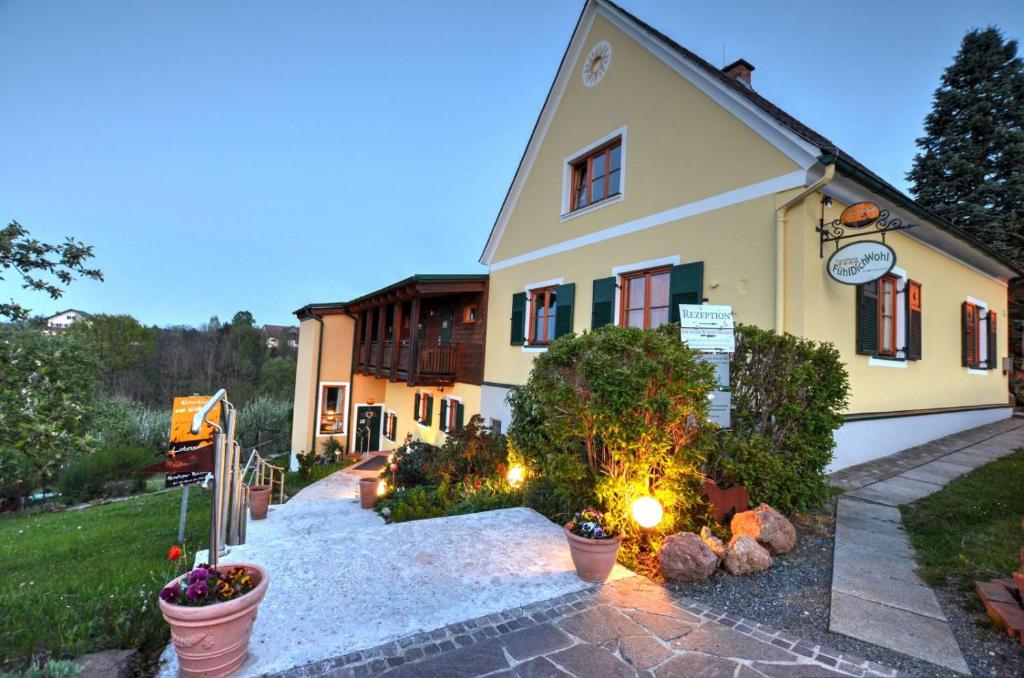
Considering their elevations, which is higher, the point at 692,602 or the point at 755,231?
the point at 755,231

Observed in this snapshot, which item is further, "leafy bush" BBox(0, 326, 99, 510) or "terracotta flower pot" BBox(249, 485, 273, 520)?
"terracotta flower pot" BBox(249, 485, 273, 520)

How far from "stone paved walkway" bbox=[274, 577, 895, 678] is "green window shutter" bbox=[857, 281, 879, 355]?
5.51 metres

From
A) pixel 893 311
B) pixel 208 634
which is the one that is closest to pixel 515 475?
pixel 208 634

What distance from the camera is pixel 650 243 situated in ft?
25.6

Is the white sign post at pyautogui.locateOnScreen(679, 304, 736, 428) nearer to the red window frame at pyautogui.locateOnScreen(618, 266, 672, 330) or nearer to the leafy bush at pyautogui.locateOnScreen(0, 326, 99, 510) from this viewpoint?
the red window frame at pyautogui.locateOnScreen(618, 266, 672, 330)

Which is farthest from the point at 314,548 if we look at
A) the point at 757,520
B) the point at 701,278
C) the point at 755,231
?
the point at 755,231

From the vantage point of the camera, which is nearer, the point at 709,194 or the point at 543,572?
the point at 543,572

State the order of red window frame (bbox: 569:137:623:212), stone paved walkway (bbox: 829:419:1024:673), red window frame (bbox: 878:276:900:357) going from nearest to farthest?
stone paved walkway (bbox: 829:419:1024:673) < red window frame (bbox: 878:276:900:357) < red window frame (bbox: 569:137:623:212)

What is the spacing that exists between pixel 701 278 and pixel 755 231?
96 centimetres

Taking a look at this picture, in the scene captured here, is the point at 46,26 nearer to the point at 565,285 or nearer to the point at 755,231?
the point at 565,285

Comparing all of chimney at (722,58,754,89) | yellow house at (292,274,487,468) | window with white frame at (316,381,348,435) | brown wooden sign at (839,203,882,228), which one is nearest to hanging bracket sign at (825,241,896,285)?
brown wooden sign at (839,203,882,228)

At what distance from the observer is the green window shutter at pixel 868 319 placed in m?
6.61

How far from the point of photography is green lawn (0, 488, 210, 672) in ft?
8.66

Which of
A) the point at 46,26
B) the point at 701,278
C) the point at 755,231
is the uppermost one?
the point at 46,26
